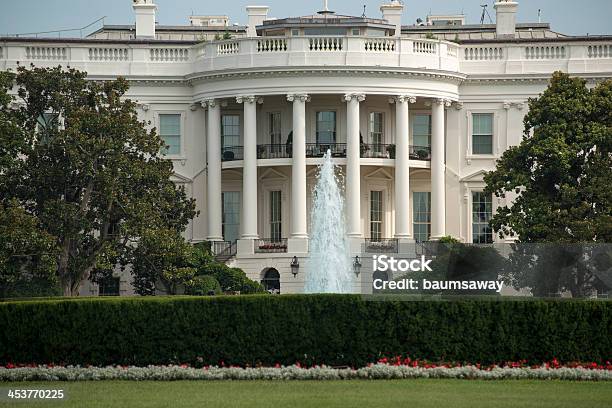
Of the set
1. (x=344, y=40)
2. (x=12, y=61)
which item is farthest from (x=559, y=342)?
(x=12, y=61)

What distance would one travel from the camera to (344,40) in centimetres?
7656

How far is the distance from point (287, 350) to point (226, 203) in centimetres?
3590

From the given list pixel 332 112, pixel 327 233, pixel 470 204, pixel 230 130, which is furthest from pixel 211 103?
pixel 470 204

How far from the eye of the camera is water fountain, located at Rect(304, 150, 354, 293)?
70.1m

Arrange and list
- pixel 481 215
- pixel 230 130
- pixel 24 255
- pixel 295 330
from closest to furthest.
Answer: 1. pixel 295 330
2. pixel 24 255
3. pixel 481 215
4. pixel 230 130

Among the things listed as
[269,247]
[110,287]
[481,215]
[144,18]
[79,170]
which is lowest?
[110,287]

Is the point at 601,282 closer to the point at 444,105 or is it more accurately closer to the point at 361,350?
the point at 361,350

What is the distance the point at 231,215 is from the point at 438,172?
8738 mm

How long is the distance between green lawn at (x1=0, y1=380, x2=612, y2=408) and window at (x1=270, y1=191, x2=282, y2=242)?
3611 centimetres

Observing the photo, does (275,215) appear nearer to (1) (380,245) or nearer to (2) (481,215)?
(1) (380,245)

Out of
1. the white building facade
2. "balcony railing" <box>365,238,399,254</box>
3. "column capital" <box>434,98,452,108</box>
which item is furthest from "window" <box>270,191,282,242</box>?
"column capital" <box>434,98,452,108</box>

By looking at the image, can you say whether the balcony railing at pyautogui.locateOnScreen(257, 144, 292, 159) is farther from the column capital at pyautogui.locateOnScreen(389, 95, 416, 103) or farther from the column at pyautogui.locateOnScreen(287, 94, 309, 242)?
the column capital at pyautogui.locateOnScreen(389, 95, 416, 103)

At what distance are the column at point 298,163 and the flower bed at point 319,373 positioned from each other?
31.9 metres

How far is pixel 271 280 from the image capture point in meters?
75.9
